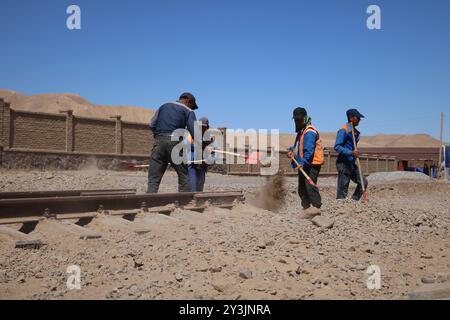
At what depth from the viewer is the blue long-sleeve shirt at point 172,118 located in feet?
27.5

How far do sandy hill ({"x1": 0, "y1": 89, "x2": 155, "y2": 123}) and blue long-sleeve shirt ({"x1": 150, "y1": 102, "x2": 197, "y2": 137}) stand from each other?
6438 centimetres

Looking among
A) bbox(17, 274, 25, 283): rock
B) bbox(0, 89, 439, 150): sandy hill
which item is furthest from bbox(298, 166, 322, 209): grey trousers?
bbox(0, 89, 439, 150): sandy hill

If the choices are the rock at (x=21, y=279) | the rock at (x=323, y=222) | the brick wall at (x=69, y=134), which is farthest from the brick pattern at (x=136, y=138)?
the rock at (x=21, y=279)

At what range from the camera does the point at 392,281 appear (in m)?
4.65

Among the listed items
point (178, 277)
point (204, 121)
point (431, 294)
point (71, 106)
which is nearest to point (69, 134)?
point (204, 121)

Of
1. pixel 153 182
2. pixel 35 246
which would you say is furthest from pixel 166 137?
pixel 35 246

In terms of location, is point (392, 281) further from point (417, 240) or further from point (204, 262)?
point (417, 240)

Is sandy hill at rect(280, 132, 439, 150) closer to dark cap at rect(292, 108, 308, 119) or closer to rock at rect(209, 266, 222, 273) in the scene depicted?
dark cap at rect(292, 108, 308, 119)

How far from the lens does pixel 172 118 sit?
8.39m

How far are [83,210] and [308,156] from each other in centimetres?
345

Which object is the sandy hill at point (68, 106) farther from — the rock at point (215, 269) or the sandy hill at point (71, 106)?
the rock at point (215, 269)

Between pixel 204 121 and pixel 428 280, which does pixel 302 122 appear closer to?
pixel 204 121

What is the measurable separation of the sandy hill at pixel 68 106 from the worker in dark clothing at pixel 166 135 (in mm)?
64423
